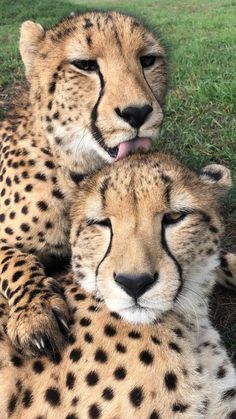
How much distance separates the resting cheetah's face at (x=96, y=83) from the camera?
84.6 inches

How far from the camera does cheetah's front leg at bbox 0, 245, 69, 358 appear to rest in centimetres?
180

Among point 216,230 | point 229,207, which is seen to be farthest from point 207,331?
point 229,207

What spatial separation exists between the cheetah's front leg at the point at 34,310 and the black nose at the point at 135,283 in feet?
1.08

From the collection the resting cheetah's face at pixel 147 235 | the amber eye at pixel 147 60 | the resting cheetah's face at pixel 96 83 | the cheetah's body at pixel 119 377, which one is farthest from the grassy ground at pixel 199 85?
the resting cheetah's face at pixel 147 235

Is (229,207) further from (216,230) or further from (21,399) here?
(21,399)

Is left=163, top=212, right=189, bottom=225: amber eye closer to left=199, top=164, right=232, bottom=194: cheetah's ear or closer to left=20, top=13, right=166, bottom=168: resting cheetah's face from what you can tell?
left=199, top=164, right=232, bottom=194: cheetah's ear

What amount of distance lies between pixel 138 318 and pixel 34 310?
0.37 metres

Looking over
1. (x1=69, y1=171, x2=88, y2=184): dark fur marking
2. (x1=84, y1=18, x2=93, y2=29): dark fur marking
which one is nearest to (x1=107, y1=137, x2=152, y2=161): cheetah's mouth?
(x1=69, y1=171, x2=88, y2=184): dark fur marking

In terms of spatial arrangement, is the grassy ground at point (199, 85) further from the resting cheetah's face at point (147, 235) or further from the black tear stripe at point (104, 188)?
the black tear stripe at point (104, 188)

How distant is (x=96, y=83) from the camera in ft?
7.70

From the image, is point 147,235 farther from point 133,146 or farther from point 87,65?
point 87,65

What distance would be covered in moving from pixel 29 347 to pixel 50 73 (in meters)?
1.17

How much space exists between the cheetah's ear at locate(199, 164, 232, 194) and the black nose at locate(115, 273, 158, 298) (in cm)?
51

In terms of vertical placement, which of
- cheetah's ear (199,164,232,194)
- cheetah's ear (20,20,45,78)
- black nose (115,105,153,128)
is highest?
cheetah's ear (20,20,45,78)
